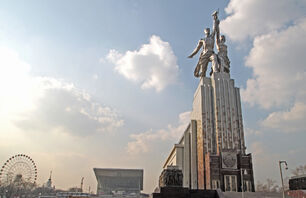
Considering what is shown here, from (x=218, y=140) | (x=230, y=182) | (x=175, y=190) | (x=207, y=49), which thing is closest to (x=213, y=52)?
(x=207, y=49)

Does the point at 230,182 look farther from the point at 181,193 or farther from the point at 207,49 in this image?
the point at 207,49

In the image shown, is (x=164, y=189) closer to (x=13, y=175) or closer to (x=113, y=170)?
(x=13, y=175)

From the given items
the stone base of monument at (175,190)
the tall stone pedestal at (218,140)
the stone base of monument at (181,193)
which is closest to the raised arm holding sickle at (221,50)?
the tall stone pedestal at (218,140)

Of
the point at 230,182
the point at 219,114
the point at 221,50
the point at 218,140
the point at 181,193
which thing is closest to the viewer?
the point at 181,193

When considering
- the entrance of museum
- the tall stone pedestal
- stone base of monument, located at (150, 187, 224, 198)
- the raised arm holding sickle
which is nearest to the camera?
stone base of monument, located at (150, 187, 224, 198)

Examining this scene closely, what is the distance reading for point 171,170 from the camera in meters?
21.6

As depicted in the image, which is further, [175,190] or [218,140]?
[218,140]

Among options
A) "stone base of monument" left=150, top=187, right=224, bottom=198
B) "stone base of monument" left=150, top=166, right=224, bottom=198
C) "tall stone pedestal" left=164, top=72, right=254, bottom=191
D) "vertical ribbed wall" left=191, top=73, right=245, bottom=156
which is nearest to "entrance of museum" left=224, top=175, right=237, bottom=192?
"tall stone pedestal" left=164, top=72, right=254, bottom=191

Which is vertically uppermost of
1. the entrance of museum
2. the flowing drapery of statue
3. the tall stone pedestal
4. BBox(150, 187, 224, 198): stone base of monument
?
the flowing drapery of statue

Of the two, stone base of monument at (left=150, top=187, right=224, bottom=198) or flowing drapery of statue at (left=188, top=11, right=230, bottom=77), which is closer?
stone base of monument at (left=150, top=187, right=224, bottom=198)

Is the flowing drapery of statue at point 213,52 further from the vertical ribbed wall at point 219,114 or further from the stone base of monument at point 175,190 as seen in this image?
the stone base of monument at point 175,190

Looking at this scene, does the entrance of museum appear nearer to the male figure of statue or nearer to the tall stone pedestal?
the tall stone pedestal

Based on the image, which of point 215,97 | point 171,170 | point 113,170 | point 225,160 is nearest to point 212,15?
point 215,97

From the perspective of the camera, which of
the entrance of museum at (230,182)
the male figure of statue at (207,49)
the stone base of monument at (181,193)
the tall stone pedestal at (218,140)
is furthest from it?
the male figure of statue at (207,49)
